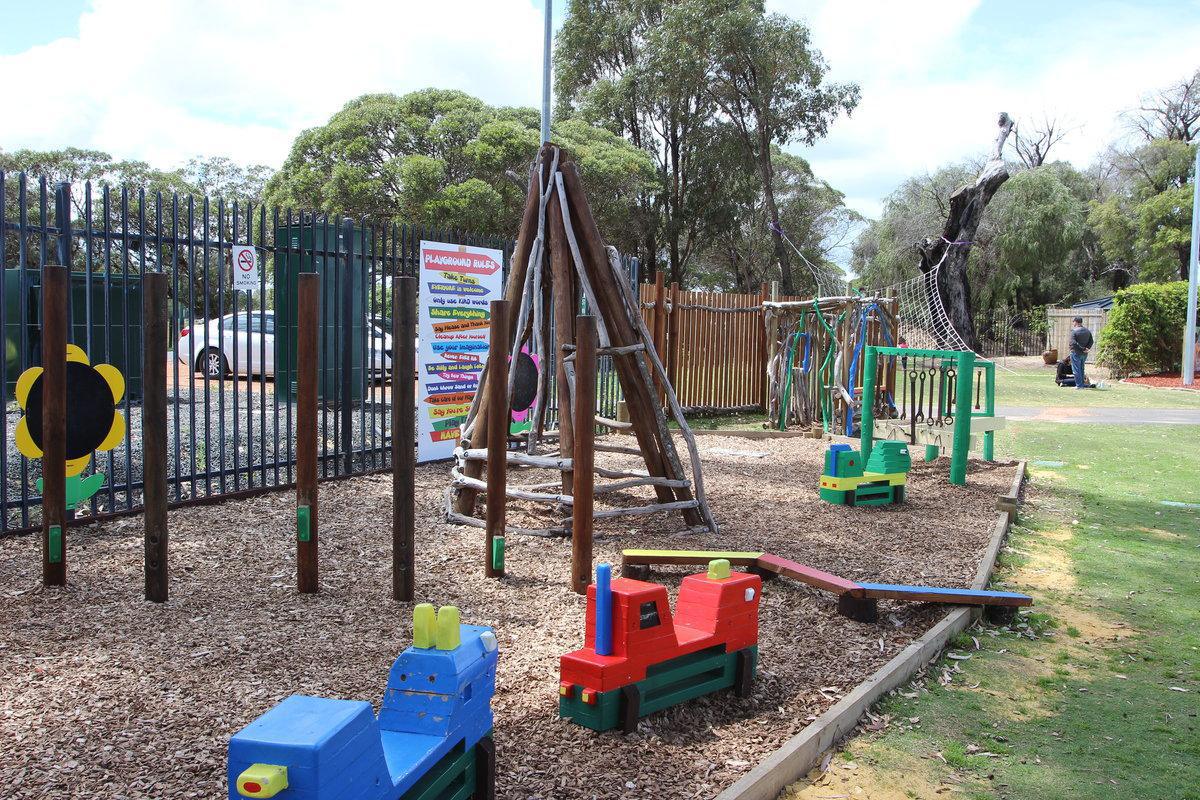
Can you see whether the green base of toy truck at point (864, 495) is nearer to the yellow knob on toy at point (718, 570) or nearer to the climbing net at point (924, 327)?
the yellow knob on toy at point (718, 570)

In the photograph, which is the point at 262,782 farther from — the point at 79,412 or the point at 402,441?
the point at 79,412

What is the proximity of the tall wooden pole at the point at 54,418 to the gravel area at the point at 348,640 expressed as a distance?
0.23 meters

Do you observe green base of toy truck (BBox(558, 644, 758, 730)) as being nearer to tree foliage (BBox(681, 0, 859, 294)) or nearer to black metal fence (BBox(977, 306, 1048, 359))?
tree foliage (BBox(681, 0, 859, 294))

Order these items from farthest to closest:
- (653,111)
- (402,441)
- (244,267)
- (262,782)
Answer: (653,111) → (244,267) → (402,441) → (262,782)

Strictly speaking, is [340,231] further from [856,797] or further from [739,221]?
[739,221]

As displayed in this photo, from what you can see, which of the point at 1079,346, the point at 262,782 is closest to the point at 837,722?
the point at 262,782

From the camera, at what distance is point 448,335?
9.73 metres

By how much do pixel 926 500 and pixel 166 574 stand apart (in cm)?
661

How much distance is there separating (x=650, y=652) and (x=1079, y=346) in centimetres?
2316

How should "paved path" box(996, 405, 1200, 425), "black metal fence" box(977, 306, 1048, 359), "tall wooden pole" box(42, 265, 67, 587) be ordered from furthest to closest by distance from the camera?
"black metal fence" box(977, 306, 1048, 359)
"paved path" box(996, 405, 1200, 425)
"tall wooden pole" box(42, 265, 67, 587)

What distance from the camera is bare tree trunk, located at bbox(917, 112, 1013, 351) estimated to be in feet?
82.2

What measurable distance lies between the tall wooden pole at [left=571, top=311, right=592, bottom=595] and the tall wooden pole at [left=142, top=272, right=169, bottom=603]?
214cm

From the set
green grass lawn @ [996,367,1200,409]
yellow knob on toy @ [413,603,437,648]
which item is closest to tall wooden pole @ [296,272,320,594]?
yellow knob on toy @ [413,603,437,648]

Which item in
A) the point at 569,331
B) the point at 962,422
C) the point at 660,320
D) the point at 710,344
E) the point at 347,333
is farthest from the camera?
the point at 710,344
